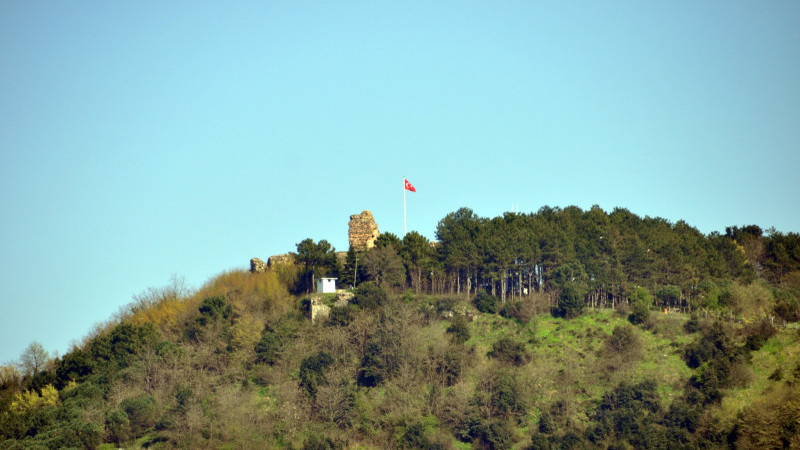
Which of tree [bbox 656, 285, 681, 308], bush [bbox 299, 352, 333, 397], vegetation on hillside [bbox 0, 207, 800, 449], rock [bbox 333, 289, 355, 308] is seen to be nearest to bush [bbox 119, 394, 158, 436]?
vegetation on hillside [bbox 0, 207, 800, 449]

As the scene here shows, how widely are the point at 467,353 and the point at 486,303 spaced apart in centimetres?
710

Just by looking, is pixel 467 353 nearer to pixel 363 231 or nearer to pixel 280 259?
pixel 363 231

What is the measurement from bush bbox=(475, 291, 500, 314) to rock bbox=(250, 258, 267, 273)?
17.8 m

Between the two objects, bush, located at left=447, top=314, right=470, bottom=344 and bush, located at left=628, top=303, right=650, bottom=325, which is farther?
bush, located at left=628, top=303, right=650, bottom=325

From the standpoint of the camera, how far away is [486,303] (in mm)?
77688

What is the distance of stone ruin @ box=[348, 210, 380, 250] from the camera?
86875mm

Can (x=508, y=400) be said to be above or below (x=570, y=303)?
below

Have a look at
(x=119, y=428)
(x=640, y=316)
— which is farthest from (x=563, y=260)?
(x=119, y=428)

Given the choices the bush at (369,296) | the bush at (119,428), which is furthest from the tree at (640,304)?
the bush at (119,428)

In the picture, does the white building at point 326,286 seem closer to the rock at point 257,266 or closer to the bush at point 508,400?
the rock at point 257,266

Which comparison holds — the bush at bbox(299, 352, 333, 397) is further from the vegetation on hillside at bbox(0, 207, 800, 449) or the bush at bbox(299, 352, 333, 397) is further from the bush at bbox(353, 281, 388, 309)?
the bush at bbox(353, 281, 388, 309)

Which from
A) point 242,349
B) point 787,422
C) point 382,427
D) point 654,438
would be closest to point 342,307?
point 242,349

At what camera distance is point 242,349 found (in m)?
74.4

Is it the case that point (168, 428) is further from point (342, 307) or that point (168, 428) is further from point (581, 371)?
point (581, 371)
